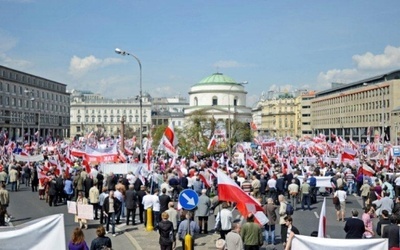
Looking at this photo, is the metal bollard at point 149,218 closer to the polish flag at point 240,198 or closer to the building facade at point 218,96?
the polish flag at point 240,198

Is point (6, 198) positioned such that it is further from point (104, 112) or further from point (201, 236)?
point (104, 112)

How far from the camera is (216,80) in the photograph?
477 feet

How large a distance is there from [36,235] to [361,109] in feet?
305

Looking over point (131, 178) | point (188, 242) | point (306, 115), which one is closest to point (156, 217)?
point (188, 242)

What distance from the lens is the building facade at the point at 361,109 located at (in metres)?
81.0

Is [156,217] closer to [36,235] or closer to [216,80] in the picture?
[36,235]

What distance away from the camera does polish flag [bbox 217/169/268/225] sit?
1135cm

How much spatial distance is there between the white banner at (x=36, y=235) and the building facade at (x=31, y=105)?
243 feet

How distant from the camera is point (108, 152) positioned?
2703 centimetres

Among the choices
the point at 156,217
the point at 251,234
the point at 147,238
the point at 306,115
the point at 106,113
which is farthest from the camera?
the point at 106,113

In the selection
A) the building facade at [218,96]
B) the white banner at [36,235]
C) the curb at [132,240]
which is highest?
the building facade at [218,96]

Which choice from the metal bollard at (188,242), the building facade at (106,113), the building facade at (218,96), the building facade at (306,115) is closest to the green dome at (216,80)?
the building facade at (218,96)

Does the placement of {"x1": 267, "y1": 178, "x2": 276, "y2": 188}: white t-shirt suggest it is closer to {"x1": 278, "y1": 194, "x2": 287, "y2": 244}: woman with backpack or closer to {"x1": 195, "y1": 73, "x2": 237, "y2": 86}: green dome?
{"x1": 278, "y1": 194, "x2": 287, "y2": 244}: woman with backpack

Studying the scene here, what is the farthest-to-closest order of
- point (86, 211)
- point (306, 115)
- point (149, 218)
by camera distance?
point (306, 115) < point (149, 218) < point (86, 211)
